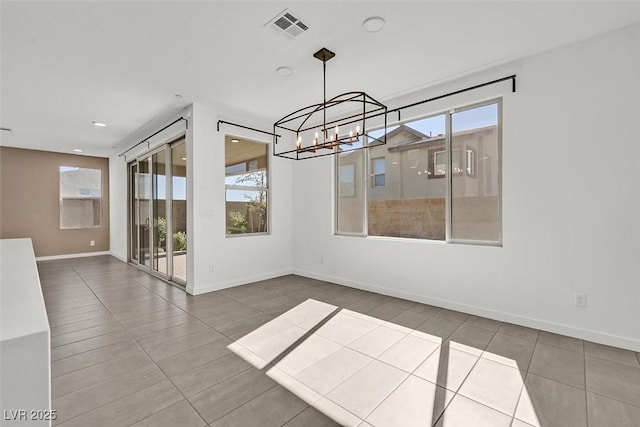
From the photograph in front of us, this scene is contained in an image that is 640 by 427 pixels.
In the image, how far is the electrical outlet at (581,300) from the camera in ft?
9.05

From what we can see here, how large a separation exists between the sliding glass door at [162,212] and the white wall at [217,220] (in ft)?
1.39

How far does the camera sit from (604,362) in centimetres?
236

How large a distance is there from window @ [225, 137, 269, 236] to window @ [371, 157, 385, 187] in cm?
198

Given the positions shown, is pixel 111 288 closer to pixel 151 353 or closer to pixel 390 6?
pixel 151 353

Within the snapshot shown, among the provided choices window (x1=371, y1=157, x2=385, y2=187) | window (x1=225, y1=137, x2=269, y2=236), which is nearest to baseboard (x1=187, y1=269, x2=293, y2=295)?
window (x1=225, y1=137, x2=269, y2=236)

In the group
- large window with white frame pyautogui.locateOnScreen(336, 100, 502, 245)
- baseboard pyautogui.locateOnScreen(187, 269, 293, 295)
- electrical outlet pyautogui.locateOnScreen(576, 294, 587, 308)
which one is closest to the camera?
electrical outlet pyautogui.locateOnScreen(576, 294, 587, 308)

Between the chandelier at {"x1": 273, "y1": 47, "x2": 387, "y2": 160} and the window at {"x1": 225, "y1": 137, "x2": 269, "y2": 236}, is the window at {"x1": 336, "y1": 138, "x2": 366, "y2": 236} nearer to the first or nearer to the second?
the chandelier at {"x1": 273, "y1": 47, "x2": 387, "y2": 160}

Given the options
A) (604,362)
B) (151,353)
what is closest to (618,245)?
(604,362)

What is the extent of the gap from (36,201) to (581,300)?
404 inches

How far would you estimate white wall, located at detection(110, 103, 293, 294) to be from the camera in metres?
4.29

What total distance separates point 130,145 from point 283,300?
5196mm

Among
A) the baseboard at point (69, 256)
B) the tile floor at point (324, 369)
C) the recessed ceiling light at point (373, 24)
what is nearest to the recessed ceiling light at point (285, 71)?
the recessed ceiling light at point (373, 24)

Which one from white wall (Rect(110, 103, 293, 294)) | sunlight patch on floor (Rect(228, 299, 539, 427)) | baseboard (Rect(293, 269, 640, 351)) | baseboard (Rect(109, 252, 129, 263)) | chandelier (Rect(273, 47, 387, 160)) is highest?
chandelier (Rect(273, 47, 387, 160))

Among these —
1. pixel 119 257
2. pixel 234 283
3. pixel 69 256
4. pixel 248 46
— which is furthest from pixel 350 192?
pixel 69 256
